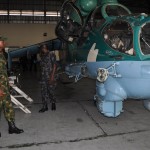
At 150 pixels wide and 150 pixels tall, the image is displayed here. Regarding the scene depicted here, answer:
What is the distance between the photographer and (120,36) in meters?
5.92

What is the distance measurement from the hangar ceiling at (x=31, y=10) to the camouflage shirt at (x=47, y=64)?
913 inches

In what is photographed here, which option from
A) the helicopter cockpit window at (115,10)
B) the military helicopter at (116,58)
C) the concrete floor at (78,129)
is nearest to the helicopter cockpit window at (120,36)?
the military helicopter at (116,58)

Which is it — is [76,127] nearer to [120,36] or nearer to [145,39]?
[120,36]

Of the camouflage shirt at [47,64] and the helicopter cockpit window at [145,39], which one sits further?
the camouflage shirt at [47,64]

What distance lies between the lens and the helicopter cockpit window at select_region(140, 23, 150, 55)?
5.44m

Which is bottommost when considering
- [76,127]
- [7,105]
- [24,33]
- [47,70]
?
[24,33]

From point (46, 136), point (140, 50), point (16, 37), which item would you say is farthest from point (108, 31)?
point (16, 37)

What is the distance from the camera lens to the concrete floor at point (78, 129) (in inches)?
186

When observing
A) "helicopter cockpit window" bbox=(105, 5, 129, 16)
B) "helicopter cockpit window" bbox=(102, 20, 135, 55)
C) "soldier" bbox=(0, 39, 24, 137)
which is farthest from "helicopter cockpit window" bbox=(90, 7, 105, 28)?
"soldier" bbox=(0, 39, 24, 137)

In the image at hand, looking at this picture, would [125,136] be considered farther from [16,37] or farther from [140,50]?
[16,37]

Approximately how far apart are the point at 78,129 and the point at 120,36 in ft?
6.83

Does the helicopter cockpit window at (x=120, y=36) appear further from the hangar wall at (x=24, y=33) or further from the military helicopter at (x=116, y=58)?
the hangar wall at (x=24, y=33)

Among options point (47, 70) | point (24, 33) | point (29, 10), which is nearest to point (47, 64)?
point (47, 70)

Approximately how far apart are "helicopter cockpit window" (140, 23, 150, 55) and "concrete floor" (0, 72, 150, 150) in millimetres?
1556
